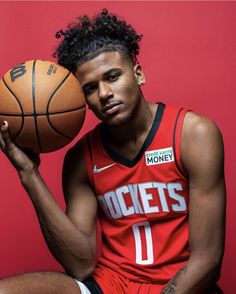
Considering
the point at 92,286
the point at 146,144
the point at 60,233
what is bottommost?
the point at 92,286

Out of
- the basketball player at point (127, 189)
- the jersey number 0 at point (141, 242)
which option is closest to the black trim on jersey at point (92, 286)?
the basketball player at point (127, 189)

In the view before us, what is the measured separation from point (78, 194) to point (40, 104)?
382mm

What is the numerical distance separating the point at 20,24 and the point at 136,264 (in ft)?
3.80

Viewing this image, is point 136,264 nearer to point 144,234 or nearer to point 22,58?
point 144,234

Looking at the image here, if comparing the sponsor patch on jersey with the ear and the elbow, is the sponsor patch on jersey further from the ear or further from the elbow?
the elbow

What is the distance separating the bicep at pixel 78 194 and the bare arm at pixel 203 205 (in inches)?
13.4

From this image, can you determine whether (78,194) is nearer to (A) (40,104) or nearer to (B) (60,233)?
(B) (60,233)

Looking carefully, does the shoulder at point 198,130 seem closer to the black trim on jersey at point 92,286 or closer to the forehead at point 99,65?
the forehead at point 99,65

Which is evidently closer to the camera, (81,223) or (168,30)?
(81,223)

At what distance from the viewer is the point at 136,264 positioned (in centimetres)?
204

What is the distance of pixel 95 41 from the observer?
2.04m

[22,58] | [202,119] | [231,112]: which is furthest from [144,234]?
[22,58]

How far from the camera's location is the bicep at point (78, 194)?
2.11m

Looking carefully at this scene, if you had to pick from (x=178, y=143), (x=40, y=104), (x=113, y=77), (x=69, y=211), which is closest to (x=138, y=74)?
(x=113, y=77)
